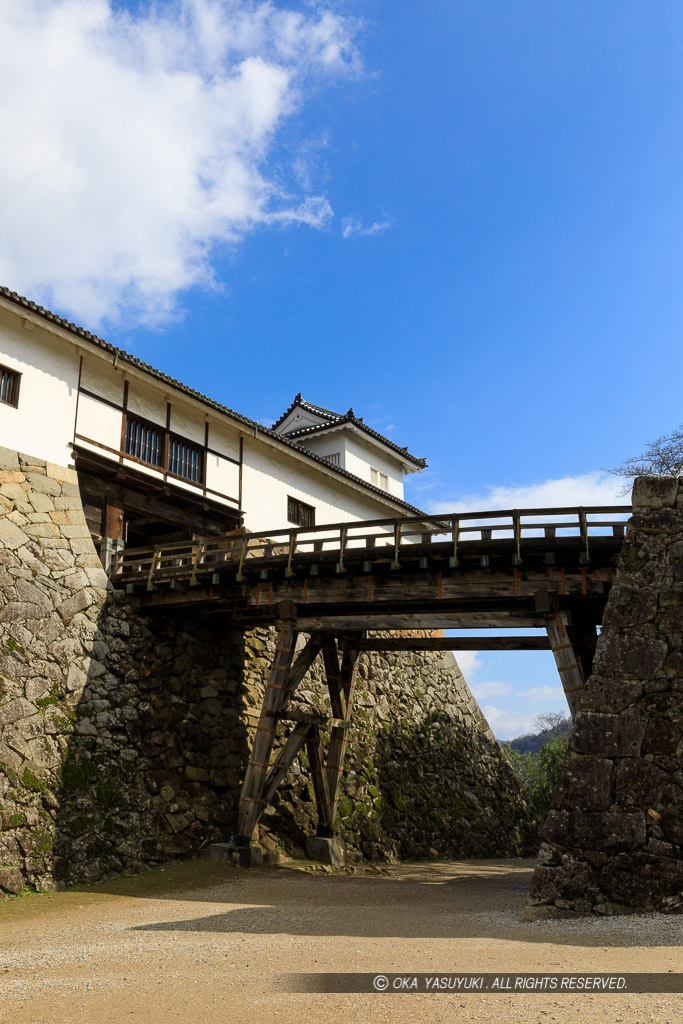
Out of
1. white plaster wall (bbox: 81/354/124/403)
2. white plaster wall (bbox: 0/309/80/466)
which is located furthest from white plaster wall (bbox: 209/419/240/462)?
white plaster wall (bbox: 0/309/80/466)

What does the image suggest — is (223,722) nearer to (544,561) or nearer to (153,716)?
(153,716)

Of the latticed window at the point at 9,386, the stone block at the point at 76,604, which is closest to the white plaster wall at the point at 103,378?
Answer: the latticed window at the point at 9,386

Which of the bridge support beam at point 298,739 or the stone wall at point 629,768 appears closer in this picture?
the stone wall at point 629,768

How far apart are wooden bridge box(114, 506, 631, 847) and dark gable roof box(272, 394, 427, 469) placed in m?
14.2

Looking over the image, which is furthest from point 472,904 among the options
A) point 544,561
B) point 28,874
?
point 28,874

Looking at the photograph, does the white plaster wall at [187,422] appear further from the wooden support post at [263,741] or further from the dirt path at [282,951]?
the dirt path at [282,951]

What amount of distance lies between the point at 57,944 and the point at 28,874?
498 cm

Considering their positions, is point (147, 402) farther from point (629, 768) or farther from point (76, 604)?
point (629, 768)

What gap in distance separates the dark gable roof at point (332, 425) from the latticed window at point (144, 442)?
1018cm

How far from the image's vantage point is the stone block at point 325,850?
Result: 65.4ft

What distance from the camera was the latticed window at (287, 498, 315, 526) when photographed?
27.7 metres

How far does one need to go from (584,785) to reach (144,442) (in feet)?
49.2

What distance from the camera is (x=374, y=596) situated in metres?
17.6

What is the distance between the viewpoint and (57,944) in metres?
10.8
